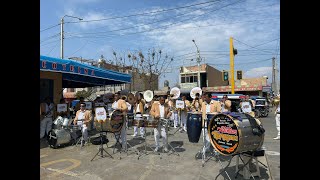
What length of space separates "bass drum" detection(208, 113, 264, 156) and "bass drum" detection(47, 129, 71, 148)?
18.3 ft

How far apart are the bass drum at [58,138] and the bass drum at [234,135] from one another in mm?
5586

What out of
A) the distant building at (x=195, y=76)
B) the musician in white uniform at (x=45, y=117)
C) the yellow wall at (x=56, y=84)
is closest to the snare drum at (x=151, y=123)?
the musician in white uniform at (x=45, y=117)

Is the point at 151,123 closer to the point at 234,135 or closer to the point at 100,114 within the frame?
the point at 100,114

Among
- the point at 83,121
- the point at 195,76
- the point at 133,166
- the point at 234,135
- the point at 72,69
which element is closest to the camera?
the point at 234,135

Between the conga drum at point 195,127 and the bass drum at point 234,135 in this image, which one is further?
the conga drum at point 195,127

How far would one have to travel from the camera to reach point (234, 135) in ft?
14.3

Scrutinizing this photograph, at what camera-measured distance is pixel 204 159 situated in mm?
6285

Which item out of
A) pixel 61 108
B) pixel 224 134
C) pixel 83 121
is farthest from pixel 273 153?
pixel 61 108

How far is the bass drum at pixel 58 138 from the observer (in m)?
8.09

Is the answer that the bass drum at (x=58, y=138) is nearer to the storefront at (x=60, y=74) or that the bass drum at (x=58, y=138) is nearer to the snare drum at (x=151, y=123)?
the storefront at (x=60, y=74)

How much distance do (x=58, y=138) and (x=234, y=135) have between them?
6.04m

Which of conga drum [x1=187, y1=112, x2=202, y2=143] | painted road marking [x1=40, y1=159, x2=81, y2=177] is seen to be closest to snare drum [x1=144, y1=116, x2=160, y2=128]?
conga drum [x1=187, y1=112, x2=202, y2=143]
